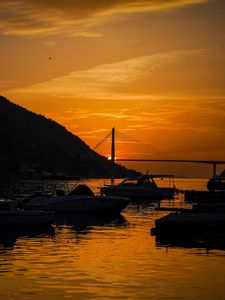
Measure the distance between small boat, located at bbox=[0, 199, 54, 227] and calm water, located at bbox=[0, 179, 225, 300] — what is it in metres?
0.79

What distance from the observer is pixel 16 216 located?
1583 inches

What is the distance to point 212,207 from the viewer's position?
47.1m

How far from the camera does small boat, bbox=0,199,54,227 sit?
40.1m

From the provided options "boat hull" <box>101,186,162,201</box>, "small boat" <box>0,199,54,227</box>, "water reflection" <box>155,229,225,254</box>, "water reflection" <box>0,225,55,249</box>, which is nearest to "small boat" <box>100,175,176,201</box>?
"boat hull" <box>101,186,162,201</box>

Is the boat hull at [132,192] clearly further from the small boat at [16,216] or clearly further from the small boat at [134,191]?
the small boat at [16,216]

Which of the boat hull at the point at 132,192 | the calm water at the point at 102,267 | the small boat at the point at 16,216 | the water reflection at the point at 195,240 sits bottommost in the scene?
the calm water at the point at 102,267

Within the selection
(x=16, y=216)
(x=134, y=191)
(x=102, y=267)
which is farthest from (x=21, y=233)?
(x=134, y=191)

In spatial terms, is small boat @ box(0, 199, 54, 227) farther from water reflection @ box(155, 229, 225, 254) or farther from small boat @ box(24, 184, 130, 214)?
small boat @ box(24, 184, 130, 214)

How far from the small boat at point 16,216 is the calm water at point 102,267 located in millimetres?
792

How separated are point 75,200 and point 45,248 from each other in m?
20.2

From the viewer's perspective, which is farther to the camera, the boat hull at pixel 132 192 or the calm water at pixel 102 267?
the boat hull at pixel 132 192

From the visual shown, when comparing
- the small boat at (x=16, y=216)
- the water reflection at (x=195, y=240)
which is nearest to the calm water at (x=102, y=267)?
the water reflection at (x=195, y=240)

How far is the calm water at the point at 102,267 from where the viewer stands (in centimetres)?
2208

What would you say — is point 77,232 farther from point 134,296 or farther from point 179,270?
point 134,296
